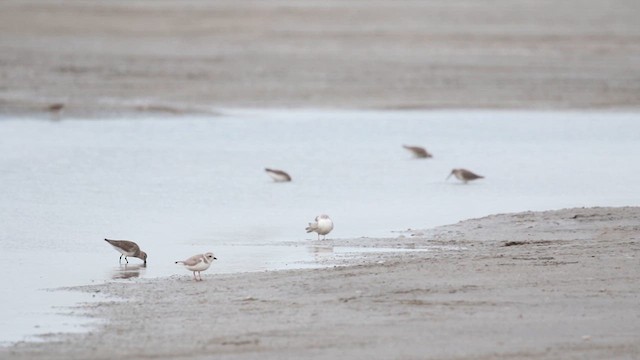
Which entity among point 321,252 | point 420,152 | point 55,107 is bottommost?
point 321,252

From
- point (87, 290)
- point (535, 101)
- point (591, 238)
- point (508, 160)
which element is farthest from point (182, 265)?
point (535, 101)

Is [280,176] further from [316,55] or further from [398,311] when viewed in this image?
[316,55]

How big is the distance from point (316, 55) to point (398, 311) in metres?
22.5

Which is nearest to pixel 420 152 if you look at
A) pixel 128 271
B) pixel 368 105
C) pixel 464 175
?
pixel 464 175

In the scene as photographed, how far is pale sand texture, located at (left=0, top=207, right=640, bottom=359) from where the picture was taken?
6172 mm

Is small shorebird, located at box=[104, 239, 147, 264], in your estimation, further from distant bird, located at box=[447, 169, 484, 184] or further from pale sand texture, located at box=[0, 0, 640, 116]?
pale sand texture, located at box=[0, 0, 640, 116]

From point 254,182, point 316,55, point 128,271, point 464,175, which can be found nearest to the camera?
point 128,271

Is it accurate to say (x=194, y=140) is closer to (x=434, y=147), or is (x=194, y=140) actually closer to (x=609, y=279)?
(x=434, y=147)

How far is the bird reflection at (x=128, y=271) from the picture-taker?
871cm

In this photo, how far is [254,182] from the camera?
1403 centimetres

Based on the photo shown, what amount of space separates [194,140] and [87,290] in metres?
10.3

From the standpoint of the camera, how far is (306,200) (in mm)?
12680

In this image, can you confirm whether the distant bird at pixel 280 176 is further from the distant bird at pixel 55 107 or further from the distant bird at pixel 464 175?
the distant bird at pixel 55 107

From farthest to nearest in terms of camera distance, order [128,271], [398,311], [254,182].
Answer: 1. [254,182]
2. [128,271]
3. [398,311]
